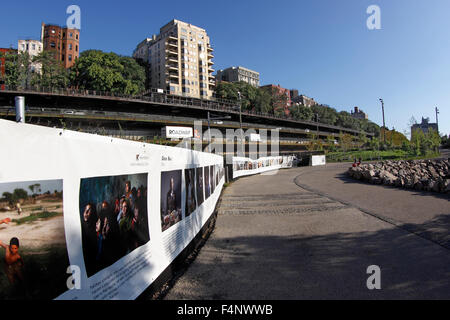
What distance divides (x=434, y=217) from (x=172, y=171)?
8.15m

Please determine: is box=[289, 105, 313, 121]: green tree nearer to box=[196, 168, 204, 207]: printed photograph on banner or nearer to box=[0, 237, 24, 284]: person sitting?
box=[196, 168, 204, 207]: printed photograph on banner

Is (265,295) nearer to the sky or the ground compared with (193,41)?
nearer to the ground

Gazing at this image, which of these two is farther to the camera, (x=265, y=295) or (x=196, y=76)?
(x=196, y=76)

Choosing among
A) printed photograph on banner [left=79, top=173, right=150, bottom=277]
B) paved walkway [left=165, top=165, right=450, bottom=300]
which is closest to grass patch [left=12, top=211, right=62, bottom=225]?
printed photograph on banner [left=79, top=173, right=150, bottom=277]

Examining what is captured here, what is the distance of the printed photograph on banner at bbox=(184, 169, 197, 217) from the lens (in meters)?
6.03

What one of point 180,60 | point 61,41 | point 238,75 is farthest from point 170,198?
point 238,75

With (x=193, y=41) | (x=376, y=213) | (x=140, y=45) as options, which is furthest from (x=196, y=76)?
(x=376, y=213)

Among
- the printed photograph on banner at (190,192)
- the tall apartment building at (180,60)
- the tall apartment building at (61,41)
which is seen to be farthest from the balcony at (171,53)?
the printed photograph on banner at (190,192)

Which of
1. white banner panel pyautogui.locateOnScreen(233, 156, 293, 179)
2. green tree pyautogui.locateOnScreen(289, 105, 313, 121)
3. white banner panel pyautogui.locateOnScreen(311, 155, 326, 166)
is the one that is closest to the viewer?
white banner panel pyautogui.locateOnScreen(233, 156, 293, 179)

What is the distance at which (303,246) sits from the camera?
5.84 m

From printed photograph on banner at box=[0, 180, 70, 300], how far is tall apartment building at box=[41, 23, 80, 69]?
97796 millimetres

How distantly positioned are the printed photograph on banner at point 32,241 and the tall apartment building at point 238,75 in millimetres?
115190

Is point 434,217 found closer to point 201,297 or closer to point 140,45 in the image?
point 201,297

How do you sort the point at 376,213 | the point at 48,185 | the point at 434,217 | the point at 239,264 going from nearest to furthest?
the point at 48,185 < the point at 239,264 < the point at 434,217 < the point at 376,213
